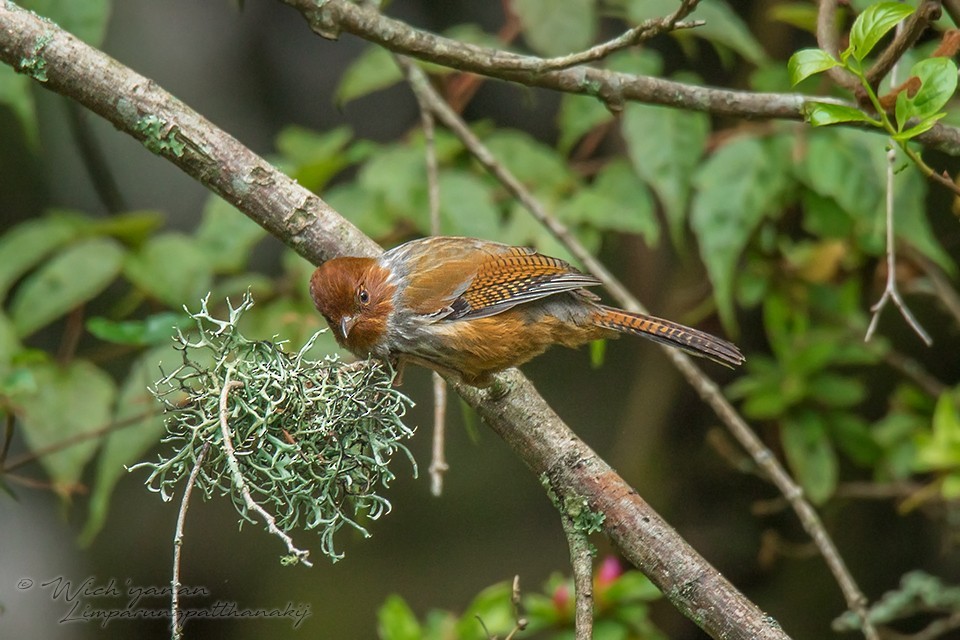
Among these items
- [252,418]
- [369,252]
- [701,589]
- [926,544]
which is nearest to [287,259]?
[369,252]

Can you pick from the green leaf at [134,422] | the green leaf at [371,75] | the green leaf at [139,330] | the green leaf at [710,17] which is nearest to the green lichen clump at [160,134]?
the green leaf at [139,330]

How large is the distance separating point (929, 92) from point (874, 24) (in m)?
0.21

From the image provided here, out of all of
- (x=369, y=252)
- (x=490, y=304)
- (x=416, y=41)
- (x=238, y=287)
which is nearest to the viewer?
(x=416, y=41)

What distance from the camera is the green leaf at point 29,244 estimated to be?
3.56 m

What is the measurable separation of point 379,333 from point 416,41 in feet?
2.67

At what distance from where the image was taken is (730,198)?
349 centimetres

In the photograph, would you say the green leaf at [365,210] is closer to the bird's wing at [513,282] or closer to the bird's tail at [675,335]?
the bird's wing at [513,282]

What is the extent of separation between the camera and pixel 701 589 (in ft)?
7.35

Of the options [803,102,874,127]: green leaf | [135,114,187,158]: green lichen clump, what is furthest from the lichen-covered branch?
[803,102,874,127]: green leaf

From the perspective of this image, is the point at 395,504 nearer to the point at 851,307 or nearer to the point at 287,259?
the point at 287,259

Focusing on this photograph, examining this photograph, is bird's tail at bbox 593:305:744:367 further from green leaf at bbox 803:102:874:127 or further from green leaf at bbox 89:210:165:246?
green leaf at bbox 89:210:165:246

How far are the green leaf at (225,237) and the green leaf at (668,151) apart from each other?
4.91 feet

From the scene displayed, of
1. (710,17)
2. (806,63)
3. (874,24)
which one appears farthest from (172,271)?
(874,24)

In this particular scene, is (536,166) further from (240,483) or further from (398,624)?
(240,483)
